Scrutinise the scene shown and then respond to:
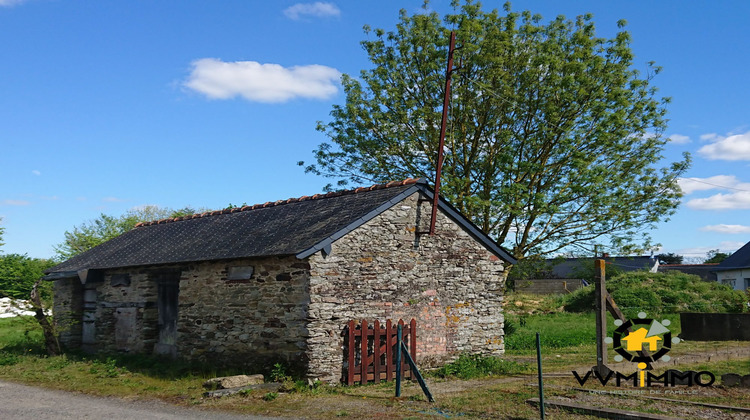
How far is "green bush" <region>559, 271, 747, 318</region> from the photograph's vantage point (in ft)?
80.6

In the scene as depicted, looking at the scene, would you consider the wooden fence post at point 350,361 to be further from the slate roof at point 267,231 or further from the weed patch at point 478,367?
the weed patch at point 478,367

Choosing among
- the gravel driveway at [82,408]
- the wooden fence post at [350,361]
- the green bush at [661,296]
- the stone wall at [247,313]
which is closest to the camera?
the gravel driveway at [82,408]

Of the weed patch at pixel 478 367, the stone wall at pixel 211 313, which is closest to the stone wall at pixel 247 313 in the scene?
the stone wall at pixel 211 313

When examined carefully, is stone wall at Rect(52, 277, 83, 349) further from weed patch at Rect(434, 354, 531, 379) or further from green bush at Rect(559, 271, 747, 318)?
green bush at Rect(559, 271, 747, 318)

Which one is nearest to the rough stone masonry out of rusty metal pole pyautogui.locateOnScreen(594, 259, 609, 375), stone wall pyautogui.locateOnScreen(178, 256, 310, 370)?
stone wall pyautogui.locateOnScreen(178, 256, 310, 370)

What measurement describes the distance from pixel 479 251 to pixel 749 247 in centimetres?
2980

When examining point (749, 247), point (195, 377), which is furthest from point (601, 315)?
point (749, 247)

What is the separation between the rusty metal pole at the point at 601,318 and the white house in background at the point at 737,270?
27350 millimetres

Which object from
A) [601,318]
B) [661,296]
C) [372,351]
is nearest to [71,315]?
[372,351]

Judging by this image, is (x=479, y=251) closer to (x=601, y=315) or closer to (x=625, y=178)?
(x=601, y=315)

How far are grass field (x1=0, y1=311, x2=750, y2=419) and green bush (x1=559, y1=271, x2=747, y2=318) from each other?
240 inches

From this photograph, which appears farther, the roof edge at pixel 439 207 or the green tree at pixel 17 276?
the green tree at pixel 17 276

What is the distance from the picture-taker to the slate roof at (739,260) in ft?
114

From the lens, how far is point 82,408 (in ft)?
34.2
